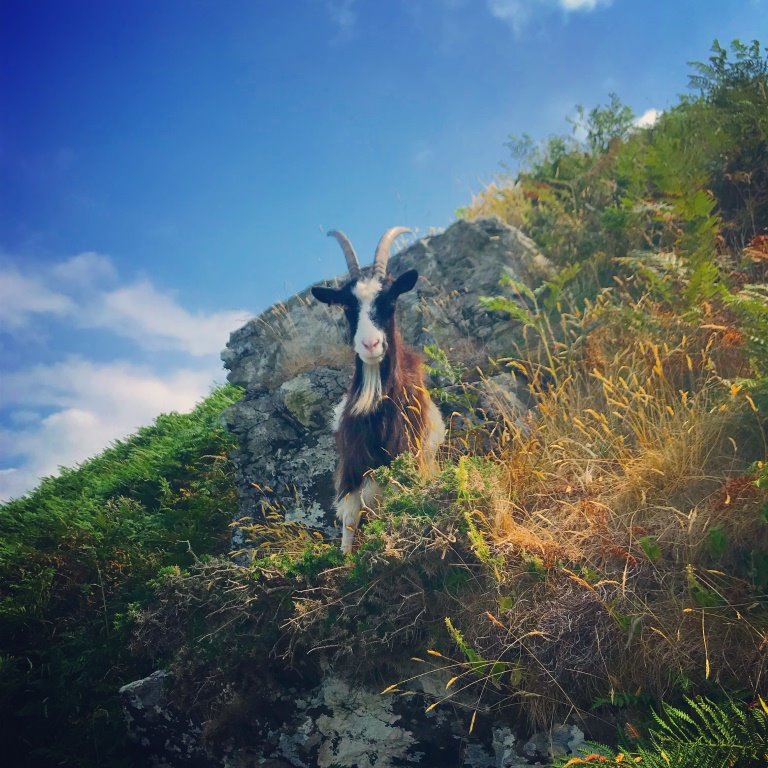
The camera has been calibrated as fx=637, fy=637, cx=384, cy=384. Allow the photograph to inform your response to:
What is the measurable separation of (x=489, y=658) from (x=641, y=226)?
18.7 feet

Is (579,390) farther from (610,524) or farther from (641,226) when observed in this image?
(641,226)

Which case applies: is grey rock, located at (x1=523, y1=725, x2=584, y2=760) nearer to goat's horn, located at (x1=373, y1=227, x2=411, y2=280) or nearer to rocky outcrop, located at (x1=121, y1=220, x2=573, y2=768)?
rocky outcrop, located at (x1=121, y1=220, x2=573, y2=768)

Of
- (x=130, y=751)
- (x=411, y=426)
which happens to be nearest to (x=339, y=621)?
(x=411, y=426)

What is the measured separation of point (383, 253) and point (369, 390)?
1.62m

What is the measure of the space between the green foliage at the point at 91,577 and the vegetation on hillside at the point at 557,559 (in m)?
0.03

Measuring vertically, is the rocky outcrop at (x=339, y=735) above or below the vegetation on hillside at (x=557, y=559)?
below

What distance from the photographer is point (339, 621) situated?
14.3 feet

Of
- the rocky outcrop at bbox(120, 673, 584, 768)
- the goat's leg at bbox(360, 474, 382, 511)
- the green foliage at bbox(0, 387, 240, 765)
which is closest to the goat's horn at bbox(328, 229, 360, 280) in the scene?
the goat's leg at bbox(360, 474, 382, 511)

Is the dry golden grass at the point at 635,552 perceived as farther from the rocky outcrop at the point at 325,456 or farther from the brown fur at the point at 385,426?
the brown fur at the point at 385,426

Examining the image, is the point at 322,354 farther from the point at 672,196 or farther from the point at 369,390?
the point at 672,196

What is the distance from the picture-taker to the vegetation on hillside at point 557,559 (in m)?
3.58

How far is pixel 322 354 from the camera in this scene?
8555 mm

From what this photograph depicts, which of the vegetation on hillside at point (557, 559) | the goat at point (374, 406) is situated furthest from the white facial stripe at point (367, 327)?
A: the vegetation on hillside at point (557, 559)

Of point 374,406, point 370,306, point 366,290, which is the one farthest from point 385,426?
point 366,290
